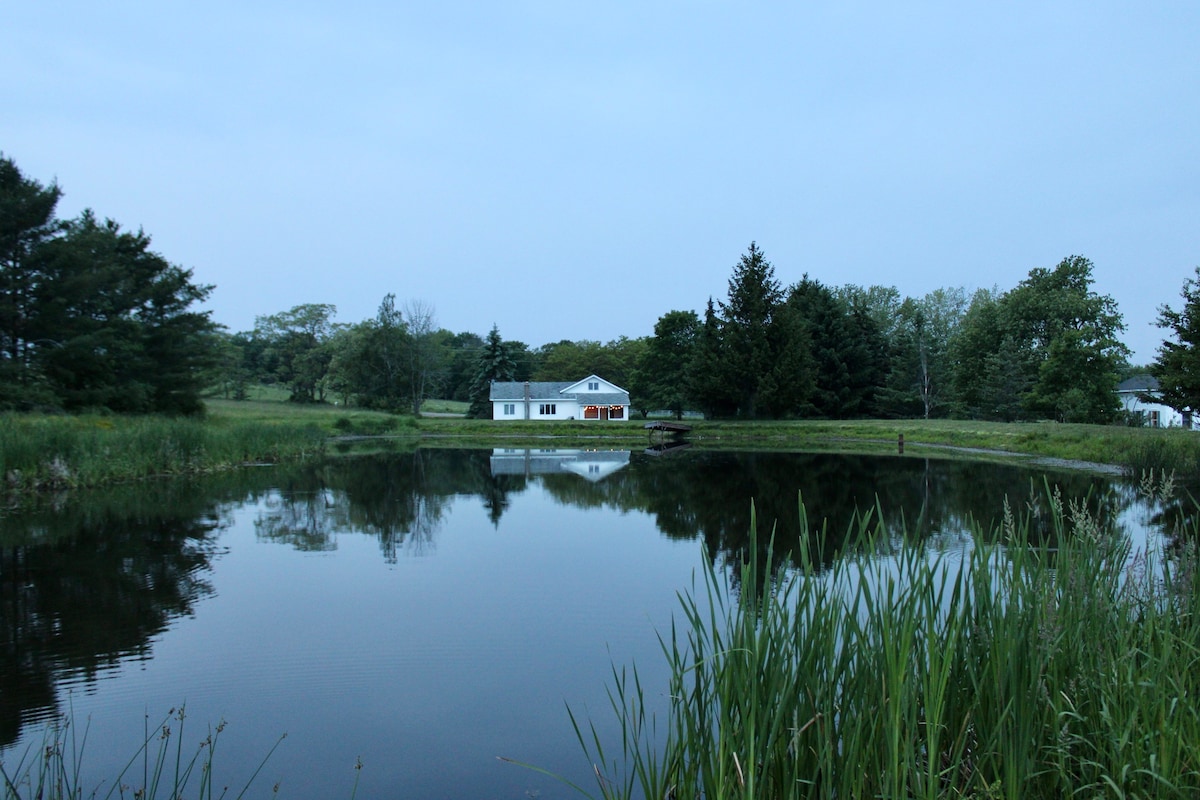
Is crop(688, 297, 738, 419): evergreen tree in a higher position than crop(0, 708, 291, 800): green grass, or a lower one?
higher

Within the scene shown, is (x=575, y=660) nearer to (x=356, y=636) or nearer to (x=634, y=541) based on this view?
(x=356, y=636)

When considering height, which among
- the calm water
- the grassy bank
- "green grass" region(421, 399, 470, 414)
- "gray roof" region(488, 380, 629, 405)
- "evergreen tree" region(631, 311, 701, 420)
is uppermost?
"evergreen tree" region(631, 311, 701, 420)

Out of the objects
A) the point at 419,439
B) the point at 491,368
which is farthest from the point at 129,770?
the point at 491,368

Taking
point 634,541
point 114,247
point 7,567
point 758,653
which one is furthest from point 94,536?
point 114,247

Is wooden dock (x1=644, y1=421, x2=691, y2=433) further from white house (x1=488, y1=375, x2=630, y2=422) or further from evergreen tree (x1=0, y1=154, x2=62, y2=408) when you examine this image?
evergreen tree (x1=0, y1=154, x2=62, y2=408)

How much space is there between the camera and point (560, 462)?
3438 cm

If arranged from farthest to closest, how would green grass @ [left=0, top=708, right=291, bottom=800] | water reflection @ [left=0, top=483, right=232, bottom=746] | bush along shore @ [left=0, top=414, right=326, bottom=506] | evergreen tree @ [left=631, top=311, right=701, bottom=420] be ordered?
evergreen tree @ [left=631, top=311, right=701, bottom=420] → bush along shore @ [left=0, top=414, right=326, bottom=506] → water reflection @ [left=0, top=483, right=232, bottom=746] → green grass @ [left=0, top=708, right=291, bottom=800]

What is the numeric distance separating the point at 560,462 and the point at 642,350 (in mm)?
50297

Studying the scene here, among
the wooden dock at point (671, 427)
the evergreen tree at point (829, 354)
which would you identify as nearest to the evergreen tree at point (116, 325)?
the wooden dock at point (671, 427)

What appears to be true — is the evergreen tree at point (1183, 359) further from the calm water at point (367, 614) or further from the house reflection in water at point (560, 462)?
the house reflection in water at point (560, 462)

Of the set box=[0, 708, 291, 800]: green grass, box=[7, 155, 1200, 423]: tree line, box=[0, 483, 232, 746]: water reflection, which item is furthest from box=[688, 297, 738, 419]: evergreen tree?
box=[0, 708, 291, 800]: green grass

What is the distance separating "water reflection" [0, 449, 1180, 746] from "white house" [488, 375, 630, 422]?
35849mm

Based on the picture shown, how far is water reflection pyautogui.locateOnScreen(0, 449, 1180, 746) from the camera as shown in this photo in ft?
27.3

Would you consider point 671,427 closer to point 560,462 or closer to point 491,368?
point 560,462
